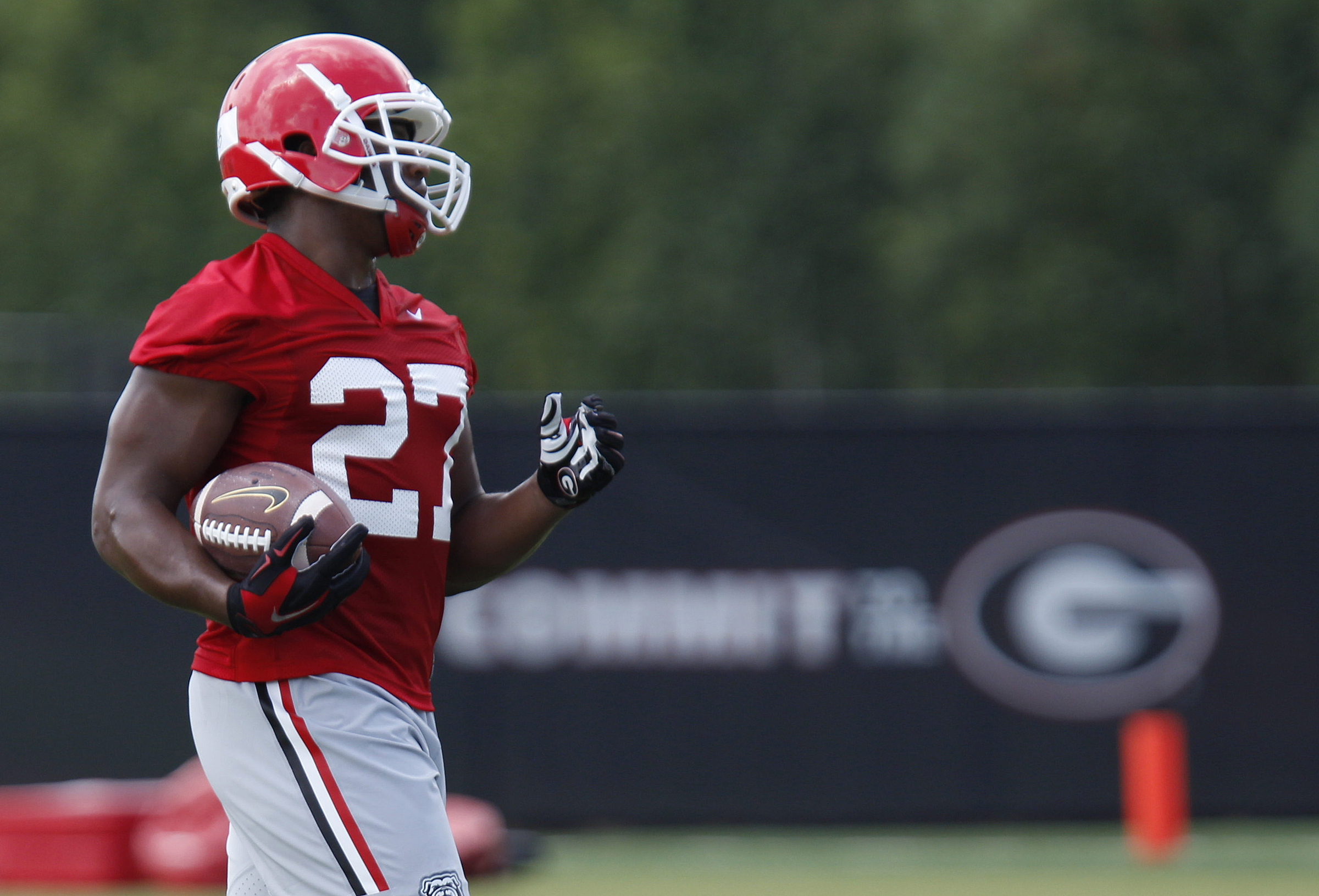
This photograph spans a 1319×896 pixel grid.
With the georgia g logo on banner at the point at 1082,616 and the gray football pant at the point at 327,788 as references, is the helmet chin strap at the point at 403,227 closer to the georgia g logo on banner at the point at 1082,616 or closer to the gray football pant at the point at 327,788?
the gray football pant at the point at 327,788

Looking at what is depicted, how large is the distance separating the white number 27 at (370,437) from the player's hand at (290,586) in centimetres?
20

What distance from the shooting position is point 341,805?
2.71 meters

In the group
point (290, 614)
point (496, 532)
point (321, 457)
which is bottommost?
point (290, 614)

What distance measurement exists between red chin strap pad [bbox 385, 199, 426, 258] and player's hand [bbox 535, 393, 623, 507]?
382 millimetres

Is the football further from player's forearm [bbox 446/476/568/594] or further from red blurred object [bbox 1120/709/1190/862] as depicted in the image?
red blurred object [bbox 1120/709/1190/862]

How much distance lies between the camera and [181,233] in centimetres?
2727

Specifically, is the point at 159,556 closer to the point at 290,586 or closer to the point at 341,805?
the point at 290,586

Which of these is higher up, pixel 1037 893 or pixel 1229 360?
pixel 1229 360

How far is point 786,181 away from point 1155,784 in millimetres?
21566

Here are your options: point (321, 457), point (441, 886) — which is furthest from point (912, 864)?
point (321, 457)

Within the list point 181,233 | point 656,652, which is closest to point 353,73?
point 656,652

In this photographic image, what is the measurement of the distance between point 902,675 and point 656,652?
1.16 m

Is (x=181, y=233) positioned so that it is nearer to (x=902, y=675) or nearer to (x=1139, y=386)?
(x=1139, y=386)

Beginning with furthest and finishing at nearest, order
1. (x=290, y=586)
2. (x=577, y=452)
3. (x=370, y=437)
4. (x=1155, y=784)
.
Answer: (x=1155, y=784) < (x=577, y=452) < (x=370, y=437) < (x=290, y=586)
